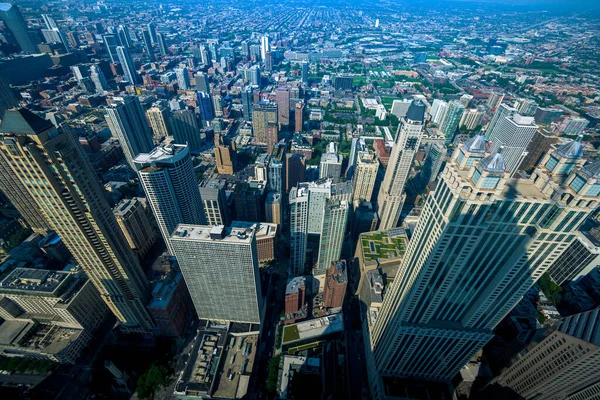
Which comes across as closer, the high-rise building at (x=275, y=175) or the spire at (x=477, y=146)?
the spire at (x=477, y=146)

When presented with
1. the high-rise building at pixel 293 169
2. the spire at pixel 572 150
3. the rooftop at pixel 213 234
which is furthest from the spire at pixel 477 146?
the high-rise building at pixel 293 169

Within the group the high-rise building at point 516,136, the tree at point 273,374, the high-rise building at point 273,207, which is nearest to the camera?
the tree at point 273,374

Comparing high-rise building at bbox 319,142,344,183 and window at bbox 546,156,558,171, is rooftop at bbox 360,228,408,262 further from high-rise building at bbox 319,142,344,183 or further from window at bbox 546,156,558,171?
window at bbox 546,156,558,171

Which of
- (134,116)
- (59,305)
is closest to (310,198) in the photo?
(59,305)

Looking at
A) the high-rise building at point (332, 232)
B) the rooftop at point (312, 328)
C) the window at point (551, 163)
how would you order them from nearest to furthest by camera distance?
the window at point (551, 163)
the rooftop at point (312, 328)
the high-rise building at point (332, 232)

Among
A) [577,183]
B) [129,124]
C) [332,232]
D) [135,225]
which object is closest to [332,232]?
[332,232]

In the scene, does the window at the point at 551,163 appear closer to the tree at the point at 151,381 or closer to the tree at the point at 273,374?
the tree at the point at 273,374
